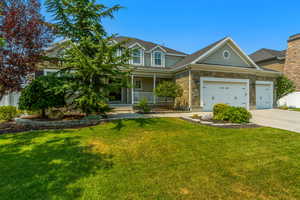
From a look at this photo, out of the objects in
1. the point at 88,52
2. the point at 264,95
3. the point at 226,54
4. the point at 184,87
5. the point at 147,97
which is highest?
the point at 226,54

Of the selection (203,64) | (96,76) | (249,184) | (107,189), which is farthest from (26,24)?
(203,64)

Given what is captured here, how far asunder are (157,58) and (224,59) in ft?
20.4

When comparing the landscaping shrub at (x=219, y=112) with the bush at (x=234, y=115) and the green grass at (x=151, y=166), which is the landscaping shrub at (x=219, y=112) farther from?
the green grass at (x=151, y=166)

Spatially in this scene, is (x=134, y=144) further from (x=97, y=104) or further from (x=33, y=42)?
(x=33, y=42)

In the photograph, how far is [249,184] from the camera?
252 cm

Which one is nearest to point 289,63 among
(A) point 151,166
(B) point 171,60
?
(B) point 171,60

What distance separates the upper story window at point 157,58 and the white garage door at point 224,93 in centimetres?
525

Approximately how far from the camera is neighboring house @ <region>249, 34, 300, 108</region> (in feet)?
49.8

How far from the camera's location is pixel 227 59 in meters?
12.5

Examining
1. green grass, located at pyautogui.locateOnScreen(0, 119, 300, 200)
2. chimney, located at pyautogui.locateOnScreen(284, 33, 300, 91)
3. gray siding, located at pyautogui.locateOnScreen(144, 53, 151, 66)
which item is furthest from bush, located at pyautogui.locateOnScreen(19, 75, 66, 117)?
chimney, located at pyautogui.locateOnScreen(284, 33, 300, 91)

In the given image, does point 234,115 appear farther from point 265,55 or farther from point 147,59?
point 265,55

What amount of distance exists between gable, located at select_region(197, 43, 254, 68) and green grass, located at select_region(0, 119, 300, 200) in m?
8.07

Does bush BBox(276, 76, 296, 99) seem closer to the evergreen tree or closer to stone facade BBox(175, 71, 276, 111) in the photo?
stone facade BBox(175, 71, 276, 111)

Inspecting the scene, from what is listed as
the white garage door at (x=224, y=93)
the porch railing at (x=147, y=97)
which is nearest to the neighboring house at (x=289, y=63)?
the white garage door at (x=224, y=93)
